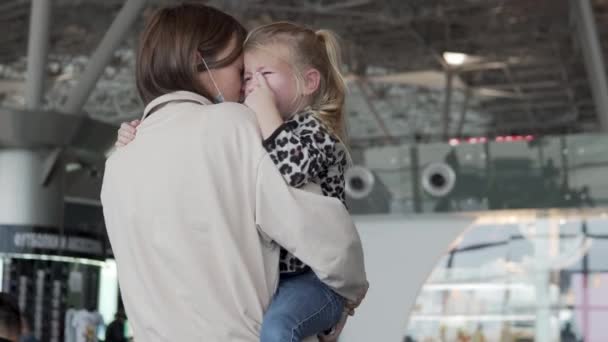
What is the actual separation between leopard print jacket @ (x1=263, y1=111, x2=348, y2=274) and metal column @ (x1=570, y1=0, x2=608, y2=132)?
59.8 ft

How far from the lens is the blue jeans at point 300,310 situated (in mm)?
2148

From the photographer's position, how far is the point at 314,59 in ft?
8.16

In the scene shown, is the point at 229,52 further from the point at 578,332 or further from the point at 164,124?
the point at 578,332

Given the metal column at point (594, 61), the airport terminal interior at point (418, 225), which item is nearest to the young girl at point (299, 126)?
the airport terminal interior at point (418, 225)

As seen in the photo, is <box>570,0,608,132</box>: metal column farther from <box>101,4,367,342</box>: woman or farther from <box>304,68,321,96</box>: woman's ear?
<box>101,4,367,342</box>: woman

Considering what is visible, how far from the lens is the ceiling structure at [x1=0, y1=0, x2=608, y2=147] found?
31.3m

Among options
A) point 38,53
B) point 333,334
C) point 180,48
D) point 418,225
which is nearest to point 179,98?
point 180,48

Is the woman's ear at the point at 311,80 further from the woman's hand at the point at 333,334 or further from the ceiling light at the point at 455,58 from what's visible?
the ceiling light at the point at 455,58

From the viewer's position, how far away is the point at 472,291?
15.2m

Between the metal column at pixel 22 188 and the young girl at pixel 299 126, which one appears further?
the metal column at pixel 22 188

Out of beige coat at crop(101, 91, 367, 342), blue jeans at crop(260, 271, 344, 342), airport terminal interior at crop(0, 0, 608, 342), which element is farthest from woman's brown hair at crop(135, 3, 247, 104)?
airport terminal interior at crop(0, 0, 608, 342)

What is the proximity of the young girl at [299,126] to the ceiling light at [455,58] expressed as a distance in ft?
111

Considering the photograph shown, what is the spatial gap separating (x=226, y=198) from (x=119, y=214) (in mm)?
257

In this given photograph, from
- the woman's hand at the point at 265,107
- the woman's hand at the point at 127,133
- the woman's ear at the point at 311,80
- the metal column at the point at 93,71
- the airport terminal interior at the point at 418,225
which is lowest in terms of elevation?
the airport terminal interior at the point at 418,225
